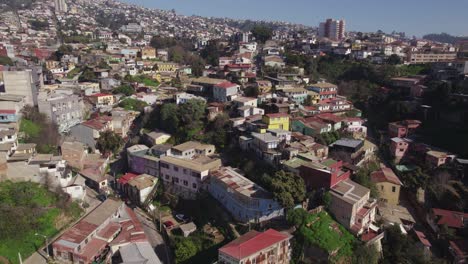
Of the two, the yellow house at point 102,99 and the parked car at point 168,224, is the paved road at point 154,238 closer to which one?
the parked car at point 168,224

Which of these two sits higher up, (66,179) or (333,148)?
(333,148)

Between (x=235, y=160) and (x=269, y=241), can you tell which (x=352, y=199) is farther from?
(x=235, y=160)

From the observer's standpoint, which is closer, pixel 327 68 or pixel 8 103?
pixel 8 103

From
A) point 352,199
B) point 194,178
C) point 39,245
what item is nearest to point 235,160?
point 194,178

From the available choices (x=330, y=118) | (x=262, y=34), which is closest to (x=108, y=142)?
(x=330, y=118)

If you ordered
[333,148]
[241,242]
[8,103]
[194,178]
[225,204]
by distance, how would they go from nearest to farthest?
[241,242], [225,204], [194,178], [333,148], [8,103]

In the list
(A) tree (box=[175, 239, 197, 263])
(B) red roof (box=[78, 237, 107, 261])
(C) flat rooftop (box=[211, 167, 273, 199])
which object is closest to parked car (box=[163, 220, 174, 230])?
(A) tree (box=[175, 239, 197, 263])

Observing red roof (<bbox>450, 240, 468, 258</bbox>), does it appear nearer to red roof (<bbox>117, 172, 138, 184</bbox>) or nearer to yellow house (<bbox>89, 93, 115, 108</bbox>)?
red roof (<bbox>117, 172, 138, 184</bbox>)
